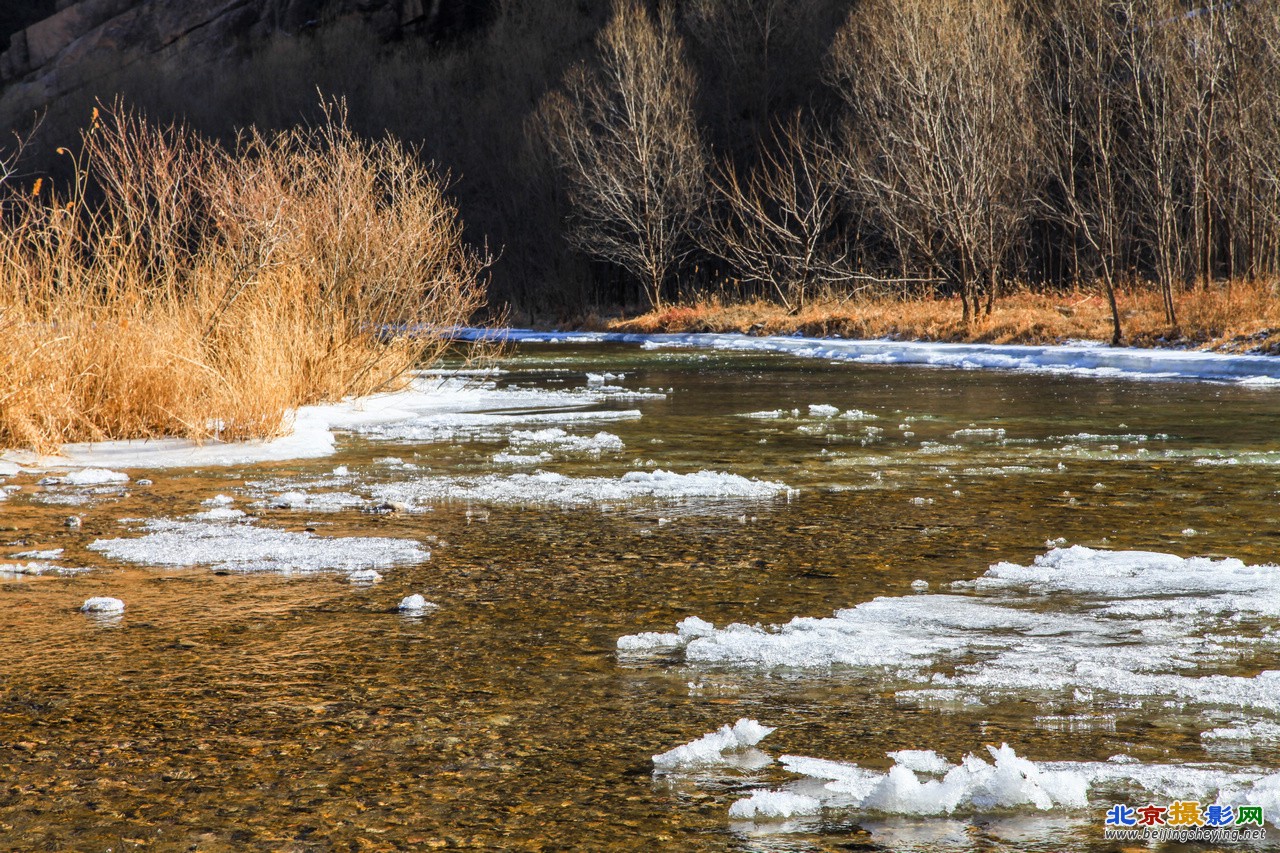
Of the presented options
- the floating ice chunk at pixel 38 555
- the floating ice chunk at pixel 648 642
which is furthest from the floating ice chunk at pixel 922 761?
the floating ice chunk at pixel 38 555

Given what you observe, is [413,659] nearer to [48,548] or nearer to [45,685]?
[45,685]

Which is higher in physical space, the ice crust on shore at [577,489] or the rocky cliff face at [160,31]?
the rocky cliff face at [160,31]

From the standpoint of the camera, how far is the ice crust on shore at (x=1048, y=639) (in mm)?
4211

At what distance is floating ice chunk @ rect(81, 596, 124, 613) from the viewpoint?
5.40 m

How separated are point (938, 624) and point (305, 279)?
453 inches

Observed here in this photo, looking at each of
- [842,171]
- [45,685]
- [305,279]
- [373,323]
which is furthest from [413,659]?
[842,171]

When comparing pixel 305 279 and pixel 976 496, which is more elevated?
pixel 305 279

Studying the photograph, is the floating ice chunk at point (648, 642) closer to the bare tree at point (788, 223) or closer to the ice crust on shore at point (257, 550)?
the ice crust on shore at point (257, 550)

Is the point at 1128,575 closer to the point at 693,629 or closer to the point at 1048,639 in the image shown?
the point at 1048,639

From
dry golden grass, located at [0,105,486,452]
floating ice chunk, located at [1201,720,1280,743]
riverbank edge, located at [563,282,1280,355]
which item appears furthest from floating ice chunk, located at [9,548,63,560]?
riverbank edge, located at [563,282,1280,355]

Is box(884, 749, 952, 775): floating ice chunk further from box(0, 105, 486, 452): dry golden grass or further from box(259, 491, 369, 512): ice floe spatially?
box(0, 105, 486, 452): dry golden grass

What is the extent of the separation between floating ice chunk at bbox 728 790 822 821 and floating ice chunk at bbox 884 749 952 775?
342 mm

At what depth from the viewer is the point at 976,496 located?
846 centimetres

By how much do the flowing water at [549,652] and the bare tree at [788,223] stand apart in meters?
29.6
